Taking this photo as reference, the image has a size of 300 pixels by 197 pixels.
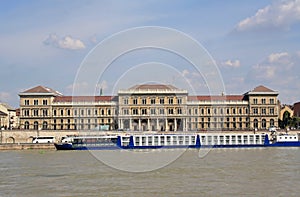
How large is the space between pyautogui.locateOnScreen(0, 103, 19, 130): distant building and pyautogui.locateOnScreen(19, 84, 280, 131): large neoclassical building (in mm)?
3168

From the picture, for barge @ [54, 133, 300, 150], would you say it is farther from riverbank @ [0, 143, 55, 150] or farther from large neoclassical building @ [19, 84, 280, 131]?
large neoclassical building @ [19, 84, 280, 131]

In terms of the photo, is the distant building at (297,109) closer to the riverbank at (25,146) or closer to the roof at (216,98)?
the roof at (216,98)

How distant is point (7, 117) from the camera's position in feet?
275

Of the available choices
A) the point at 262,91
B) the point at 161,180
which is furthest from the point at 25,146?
the point at 262,91

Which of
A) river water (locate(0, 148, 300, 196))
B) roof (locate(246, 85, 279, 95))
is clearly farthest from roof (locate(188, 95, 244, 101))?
river water (locate(0, 148, 300, 196))

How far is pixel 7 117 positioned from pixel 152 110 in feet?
77.9

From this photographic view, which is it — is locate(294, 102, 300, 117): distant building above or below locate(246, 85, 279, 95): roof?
below

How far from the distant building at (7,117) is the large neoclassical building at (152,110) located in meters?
3.17

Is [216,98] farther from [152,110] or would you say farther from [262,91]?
[152,110]

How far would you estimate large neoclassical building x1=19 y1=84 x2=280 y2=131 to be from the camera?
3088 inches

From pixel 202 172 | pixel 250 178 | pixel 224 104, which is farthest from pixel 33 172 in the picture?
pixel 224 104

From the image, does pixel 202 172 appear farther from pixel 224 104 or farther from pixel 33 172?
pixel 224 104

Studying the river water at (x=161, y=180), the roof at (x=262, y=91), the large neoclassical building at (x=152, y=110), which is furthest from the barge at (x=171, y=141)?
the roof at (x=262, y=91)

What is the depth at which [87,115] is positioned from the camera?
243ft
